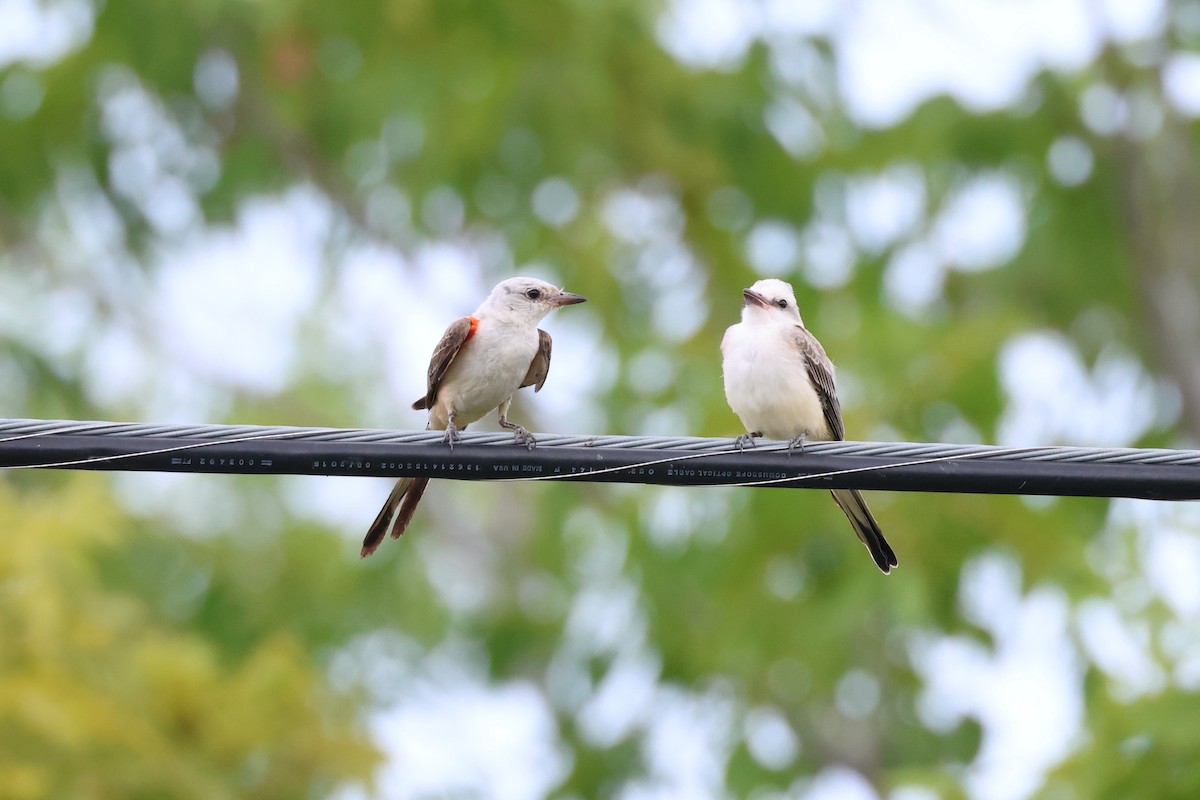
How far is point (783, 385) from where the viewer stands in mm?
7609

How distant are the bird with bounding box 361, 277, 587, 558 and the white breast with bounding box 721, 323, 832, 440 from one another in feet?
2.91

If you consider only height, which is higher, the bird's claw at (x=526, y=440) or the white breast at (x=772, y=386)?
the bird's claw at (x=526, y=440)

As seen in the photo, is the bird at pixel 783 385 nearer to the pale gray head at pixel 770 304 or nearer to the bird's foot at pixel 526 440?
the pale gray head at pixel 770 304

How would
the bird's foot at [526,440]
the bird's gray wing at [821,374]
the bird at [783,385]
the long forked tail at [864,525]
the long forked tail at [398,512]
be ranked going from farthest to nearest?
the bird's gray wing at [821,374]
the bird at [783,385]
the long forked tail at [864,525]
the long forked tail at [398,512]
the bird's foot at [526,440]

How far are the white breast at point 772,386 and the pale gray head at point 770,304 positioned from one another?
3.5 inches

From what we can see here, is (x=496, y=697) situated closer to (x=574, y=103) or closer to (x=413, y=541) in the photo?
(x=413, y=541)

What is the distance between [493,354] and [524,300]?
418 mm

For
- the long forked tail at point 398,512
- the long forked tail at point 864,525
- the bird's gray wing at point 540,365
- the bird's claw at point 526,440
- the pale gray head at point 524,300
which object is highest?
the pale gray head at point 524,300

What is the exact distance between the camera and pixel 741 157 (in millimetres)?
15109

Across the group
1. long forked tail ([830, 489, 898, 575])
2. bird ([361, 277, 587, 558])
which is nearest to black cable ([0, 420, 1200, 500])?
long forked tail ([830, 489, 898, 575])

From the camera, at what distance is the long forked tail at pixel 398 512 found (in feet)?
22.4

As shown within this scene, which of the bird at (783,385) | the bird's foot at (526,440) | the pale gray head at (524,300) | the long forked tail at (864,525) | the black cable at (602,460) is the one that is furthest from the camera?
the pale gray head at (524,300)

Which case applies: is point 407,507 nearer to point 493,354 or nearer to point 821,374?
point 493,354

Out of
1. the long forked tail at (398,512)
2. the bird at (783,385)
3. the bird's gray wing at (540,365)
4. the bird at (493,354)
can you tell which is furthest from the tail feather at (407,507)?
the bird at (783,385)
